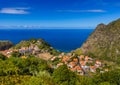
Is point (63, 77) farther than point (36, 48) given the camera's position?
No

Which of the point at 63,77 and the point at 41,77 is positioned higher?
the point at 41,77

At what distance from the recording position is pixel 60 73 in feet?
184

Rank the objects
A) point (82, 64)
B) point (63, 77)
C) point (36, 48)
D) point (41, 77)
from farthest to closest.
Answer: point (36, 48) < point (82, 64) < point (63, 77) < point (41, 77)

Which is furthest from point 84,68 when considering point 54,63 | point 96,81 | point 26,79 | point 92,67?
point 26,79

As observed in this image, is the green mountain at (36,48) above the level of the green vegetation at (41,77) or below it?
below

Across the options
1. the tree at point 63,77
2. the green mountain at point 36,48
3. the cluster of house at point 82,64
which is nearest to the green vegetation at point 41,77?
the tree at point 63,77

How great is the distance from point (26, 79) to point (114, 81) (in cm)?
2802

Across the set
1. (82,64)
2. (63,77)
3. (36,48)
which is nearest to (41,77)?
(63,77)

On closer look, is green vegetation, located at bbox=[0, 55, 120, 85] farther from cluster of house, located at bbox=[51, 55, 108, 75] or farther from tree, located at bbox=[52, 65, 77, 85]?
cluster of house, located at bbox=[51, 55, 108, 75]

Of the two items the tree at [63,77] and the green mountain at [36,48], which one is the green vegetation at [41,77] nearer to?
the tree at [63,77]

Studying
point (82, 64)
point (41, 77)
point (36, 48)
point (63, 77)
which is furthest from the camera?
point (36, 48)

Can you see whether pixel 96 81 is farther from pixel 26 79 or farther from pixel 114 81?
pixel 26 79

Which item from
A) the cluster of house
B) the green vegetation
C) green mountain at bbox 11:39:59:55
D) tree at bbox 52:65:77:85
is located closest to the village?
the cluster of house

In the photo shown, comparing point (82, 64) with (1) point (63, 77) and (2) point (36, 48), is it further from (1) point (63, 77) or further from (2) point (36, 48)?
(1) point (63, 77)
